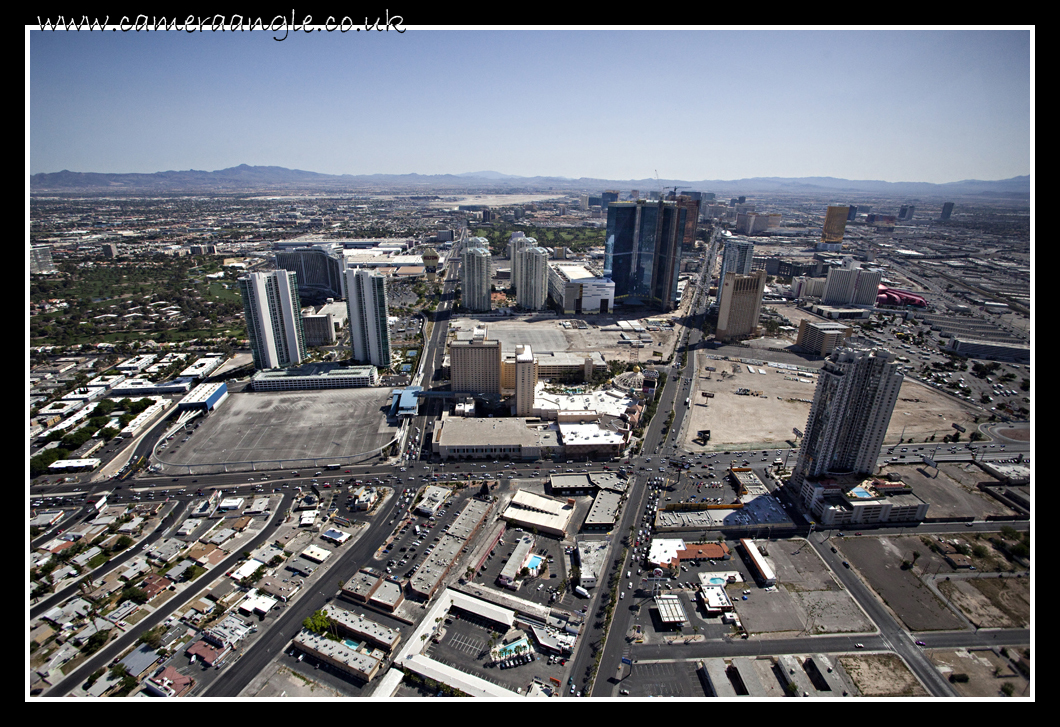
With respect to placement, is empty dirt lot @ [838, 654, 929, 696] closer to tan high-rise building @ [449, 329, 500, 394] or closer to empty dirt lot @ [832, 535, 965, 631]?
empty dirt lot @ [832, 535, 965, 631]

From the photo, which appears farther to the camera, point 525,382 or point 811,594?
point 525,382

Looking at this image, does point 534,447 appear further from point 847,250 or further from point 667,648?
point 847,250

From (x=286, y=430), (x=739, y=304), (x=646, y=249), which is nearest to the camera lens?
(x=286, y=430)

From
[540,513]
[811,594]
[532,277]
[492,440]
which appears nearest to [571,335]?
[532,277]

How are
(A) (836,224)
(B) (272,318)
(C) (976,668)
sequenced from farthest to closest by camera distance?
(A) (836,224)
(B) (272,318)
(C) (976,668)

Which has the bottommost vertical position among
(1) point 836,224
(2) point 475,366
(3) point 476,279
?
(2) point 475,366

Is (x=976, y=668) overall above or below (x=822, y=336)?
below

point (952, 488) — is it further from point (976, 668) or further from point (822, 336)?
point (822, 336)
